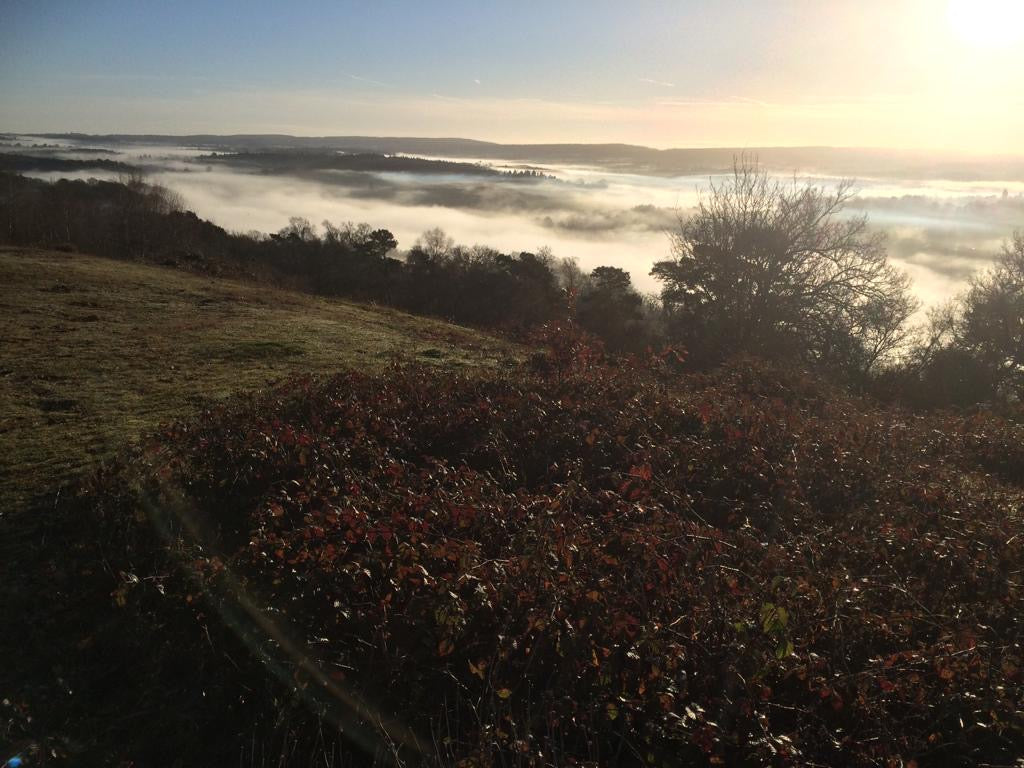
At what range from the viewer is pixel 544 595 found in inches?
175

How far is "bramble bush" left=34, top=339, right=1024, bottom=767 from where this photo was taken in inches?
147

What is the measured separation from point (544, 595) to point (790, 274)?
20108 millimetres

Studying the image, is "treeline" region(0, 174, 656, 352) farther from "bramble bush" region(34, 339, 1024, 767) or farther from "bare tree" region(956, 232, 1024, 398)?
"bramble bush" region(34, 339, 1024, 767)

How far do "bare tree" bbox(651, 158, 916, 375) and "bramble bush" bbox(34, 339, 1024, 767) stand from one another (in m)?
13.9

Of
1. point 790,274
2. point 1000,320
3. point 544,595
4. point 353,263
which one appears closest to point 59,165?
point 353,263

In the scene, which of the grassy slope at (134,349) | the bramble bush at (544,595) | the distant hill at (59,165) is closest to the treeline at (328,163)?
the distant hill at (59,165)

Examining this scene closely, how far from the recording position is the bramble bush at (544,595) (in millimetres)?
3725

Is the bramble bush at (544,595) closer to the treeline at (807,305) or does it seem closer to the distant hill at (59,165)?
the treeline at (807,305)

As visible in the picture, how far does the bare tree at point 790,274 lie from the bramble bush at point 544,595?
1386 centimetres

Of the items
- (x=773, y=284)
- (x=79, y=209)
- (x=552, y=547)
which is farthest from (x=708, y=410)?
(x=79, y=209)

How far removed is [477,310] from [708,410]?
36345 mm

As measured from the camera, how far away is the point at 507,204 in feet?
641

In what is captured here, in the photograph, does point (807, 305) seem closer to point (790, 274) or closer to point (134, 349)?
point (790, 274)

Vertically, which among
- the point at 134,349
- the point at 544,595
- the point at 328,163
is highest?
the point at 328,163
